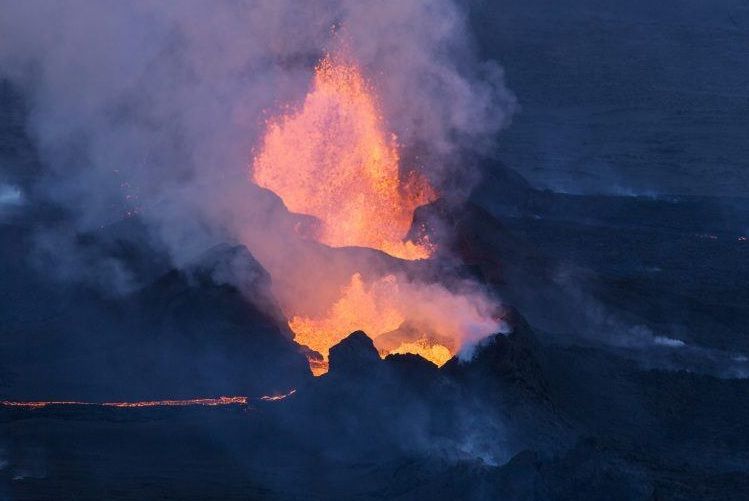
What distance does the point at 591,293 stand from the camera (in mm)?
23422

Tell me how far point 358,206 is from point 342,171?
68.5 inches

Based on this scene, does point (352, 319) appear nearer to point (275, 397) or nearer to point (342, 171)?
point (275, 397)

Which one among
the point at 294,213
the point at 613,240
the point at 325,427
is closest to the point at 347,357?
the point at 325,427

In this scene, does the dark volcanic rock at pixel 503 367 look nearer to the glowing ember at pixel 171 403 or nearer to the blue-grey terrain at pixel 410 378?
the blue-grey terrain at pixel 410 378

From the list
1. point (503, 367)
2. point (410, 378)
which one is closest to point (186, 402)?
point (410, 378)

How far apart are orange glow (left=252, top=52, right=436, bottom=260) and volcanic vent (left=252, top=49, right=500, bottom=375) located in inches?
1.1

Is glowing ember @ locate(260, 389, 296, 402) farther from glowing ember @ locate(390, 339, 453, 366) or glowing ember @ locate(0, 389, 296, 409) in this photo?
glowing ember @ locate(390, 339, 453, 366)

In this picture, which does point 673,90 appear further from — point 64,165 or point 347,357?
point 347,357

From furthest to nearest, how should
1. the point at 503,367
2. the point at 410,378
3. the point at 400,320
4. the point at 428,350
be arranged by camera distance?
1. the point at 400,320
2. the point at 428,350
3. the point at 503,367
4. the point at 410,378

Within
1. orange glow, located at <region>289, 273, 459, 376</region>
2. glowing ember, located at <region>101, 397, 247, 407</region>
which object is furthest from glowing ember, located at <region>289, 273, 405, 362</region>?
glowing ember, located at <region>101, 397, 247, 407</region>

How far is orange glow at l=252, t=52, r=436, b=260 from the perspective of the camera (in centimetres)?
2469

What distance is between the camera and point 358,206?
25.5 m

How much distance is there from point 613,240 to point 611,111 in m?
14.6

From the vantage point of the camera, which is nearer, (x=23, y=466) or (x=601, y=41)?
(x=23, y=466)
